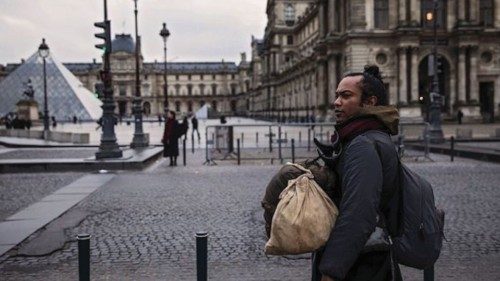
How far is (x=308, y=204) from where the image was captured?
2.76 metres

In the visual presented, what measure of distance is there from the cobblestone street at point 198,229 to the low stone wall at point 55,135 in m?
17.5

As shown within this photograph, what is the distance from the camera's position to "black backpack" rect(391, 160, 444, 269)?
2953mm

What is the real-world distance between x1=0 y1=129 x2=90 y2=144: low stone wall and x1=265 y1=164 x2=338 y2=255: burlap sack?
97.7 ft

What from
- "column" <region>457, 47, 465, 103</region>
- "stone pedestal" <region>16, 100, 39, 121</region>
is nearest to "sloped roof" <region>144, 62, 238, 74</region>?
"stone pedestal" <region>16, 100, 39, 121</region>

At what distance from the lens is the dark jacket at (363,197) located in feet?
9.03

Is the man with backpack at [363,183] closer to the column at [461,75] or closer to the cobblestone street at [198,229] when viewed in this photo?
the cobblestone street at [198,229]

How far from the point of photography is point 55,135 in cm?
3516

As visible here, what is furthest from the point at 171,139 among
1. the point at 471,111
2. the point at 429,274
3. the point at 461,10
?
the point at 461,10

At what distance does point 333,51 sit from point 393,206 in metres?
48.9

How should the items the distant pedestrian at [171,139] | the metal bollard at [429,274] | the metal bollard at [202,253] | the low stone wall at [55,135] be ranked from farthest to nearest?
1. the low stone wall at [55,135]
2. the distant pedestrian at [171,139]
3. the metal bollard at [429,274]
4. the metal bollard at [202,253]

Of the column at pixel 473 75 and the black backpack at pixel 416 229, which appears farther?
the column at pixel 473 75

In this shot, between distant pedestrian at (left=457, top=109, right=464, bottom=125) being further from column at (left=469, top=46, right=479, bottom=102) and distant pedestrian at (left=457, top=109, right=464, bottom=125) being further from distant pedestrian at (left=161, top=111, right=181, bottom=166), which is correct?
distant pedestrian at (left=161, top=111, right=181, bottom=166)

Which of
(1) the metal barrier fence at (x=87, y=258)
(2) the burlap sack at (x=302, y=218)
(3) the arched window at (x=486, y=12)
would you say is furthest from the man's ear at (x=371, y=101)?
(3) the arched window at (x=486, y=12)

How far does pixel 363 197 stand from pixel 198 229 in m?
6.12
